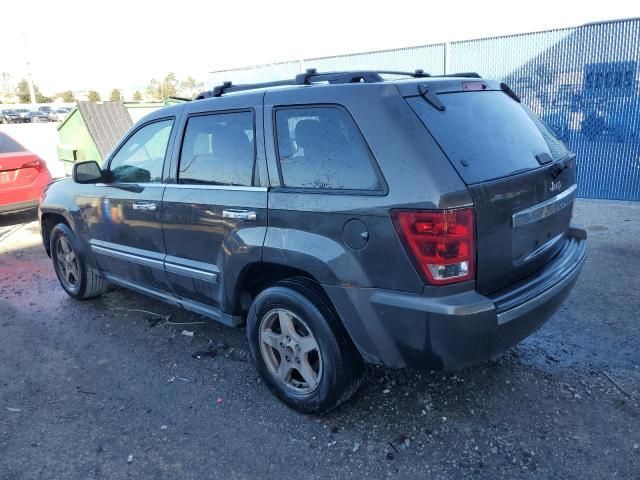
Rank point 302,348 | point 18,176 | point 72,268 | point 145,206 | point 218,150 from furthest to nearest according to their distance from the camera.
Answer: point 18,176, point 72,268, point 145,206, point 218,150, point 302,348

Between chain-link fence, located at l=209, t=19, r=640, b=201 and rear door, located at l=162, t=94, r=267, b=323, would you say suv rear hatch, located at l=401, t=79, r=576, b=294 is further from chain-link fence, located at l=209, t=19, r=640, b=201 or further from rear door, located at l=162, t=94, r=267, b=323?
chain-link fence, located at l=209, t=19, r=640, b=201

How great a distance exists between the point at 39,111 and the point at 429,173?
4587 centimetres

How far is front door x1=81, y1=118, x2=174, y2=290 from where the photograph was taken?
380cm

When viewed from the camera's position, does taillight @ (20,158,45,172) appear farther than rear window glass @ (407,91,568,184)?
Yes

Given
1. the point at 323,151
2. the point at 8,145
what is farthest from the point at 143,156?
the point at 8,145

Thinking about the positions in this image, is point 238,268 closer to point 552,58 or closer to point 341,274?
point 341,274

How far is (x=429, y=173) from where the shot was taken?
2.38m

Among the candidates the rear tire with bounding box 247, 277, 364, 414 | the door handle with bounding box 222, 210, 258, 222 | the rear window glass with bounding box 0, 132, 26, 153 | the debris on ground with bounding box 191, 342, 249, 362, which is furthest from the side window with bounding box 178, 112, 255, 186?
the rear window glass with bounding box 0, 132, 26, 153

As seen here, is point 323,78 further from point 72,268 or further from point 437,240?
point 72,268

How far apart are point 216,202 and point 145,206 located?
85cm

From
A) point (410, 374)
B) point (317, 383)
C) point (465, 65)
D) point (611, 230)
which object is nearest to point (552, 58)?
point (465, 65)

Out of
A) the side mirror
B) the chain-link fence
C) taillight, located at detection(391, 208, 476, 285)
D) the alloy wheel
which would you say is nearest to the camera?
taillight, located at detection(391, 208, 476, 285)

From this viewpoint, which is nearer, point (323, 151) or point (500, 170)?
point (500, 170)

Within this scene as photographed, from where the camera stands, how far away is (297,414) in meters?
3.10
